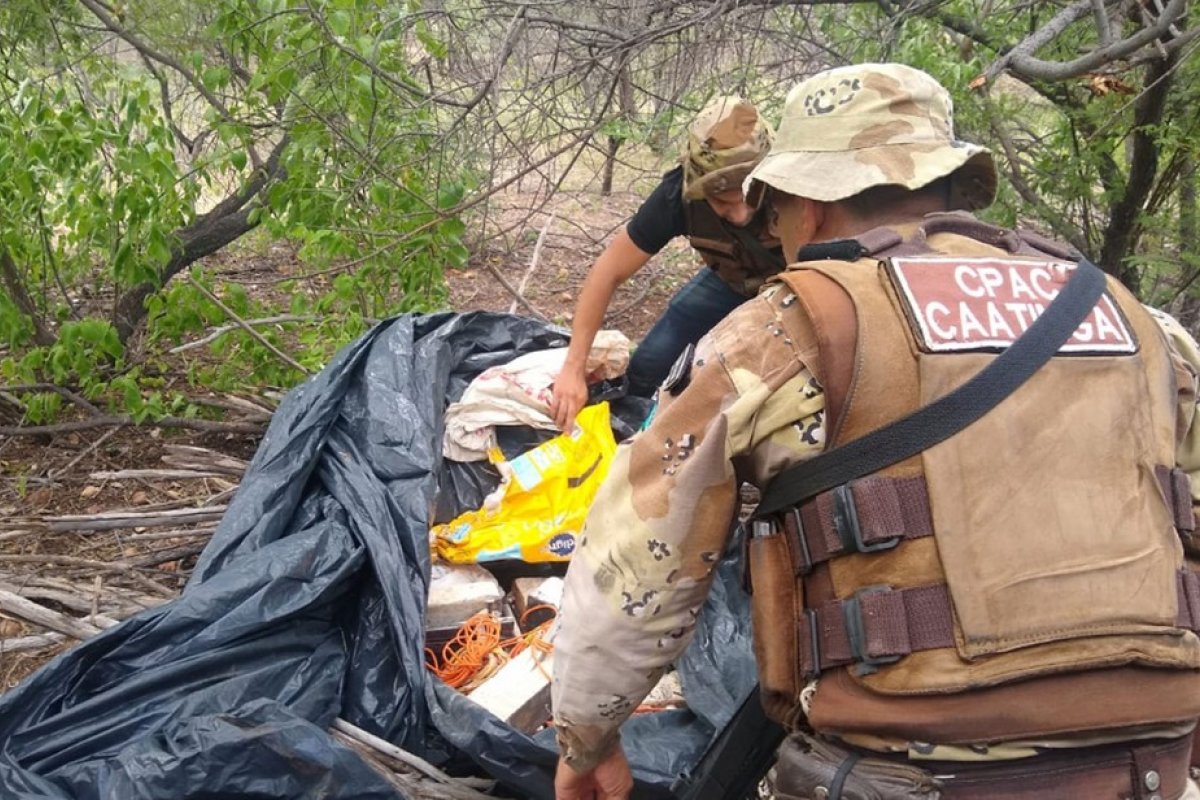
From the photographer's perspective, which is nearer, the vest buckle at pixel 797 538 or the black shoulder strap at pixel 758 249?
the vest buckle at pixel 797 538

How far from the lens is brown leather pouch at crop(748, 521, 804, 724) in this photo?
145cm

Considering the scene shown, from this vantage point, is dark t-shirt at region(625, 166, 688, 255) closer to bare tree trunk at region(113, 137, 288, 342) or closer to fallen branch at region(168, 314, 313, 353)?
fallen branch at region(168, 314, 313, 353)

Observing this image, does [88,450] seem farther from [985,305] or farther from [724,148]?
[985,305]

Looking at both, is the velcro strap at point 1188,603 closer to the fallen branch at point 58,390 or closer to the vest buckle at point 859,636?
the vest buckle at point 859,636

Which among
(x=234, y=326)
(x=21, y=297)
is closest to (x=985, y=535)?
(x=234, y=326)

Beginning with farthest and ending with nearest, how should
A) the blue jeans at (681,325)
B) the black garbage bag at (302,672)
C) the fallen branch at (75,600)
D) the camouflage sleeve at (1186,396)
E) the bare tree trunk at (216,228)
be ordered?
the bare tree trunk at (216,228), the blue jeans at (681,325), the fallen branch at (75,600), the black garbage bag at (302,672), the camouflage sleeve at (1186,396)

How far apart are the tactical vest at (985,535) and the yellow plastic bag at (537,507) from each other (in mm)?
1618

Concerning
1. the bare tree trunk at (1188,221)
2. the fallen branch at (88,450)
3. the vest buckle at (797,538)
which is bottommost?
the bare tree trunk at (1188,221)

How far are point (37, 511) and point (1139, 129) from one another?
156 inches

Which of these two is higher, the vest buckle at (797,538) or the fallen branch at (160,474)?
the vest buckle at (797,538)

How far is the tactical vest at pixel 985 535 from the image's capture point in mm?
1285

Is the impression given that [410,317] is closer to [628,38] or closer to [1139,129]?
[628,38]

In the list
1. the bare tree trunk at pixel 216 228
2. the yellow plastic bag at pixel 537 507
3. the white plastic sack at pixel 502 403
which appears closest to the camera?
the yellow plastic bag at pixel 537 507

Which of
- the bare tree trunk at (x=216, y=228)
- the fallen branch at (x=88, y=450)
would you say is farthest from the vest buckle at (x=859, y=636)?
the bare tree trunk at (x=216, y=228)
